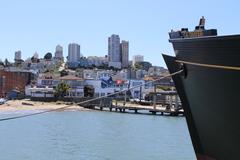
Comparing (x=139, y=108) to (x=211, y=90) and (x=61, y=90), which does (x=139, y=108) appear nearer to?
(x=61, y=90)

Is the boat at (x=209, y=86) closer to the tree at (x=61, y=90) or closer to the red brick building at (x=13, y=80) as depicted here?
the tree at (x=61, y=90)

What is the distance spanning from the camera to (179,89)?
14.2 metres

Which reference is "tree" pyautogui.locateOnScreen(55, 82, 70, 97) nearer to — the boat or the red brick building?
the red brick building

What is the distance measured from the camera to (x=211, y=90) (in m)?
12.0

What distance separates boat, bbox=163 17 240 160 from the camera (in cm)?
1091

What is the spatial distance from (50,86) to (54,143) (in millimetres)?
104523

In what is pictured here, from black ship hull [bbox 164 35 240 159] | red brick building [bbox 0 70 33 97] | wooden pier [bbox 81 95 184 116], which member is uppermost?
red brick building [bbox 0 70 33 97]

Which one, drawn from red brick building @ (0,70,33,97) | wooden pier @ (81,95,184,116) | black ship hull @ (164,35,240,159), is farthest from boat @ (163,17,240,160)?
red brick building @ (0,70,33,97)

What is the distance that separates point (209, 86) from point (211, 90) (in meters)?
0.12

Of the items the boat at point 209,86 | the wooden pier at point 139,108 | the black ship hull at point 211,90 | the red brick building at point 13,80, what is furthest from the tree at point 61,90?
the black ship hull at point 211,90

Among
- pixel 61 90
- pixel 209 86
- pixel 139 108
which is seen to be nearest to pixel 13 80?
pixel 61 90

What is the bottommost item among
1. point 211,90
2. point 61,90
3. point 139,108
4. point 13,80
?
point 139,108

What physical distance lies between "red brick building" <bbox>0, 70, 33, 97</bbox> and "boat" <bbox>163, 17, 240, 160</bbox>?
123m

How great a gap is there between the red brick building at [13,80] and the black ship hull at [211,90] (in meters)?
123
